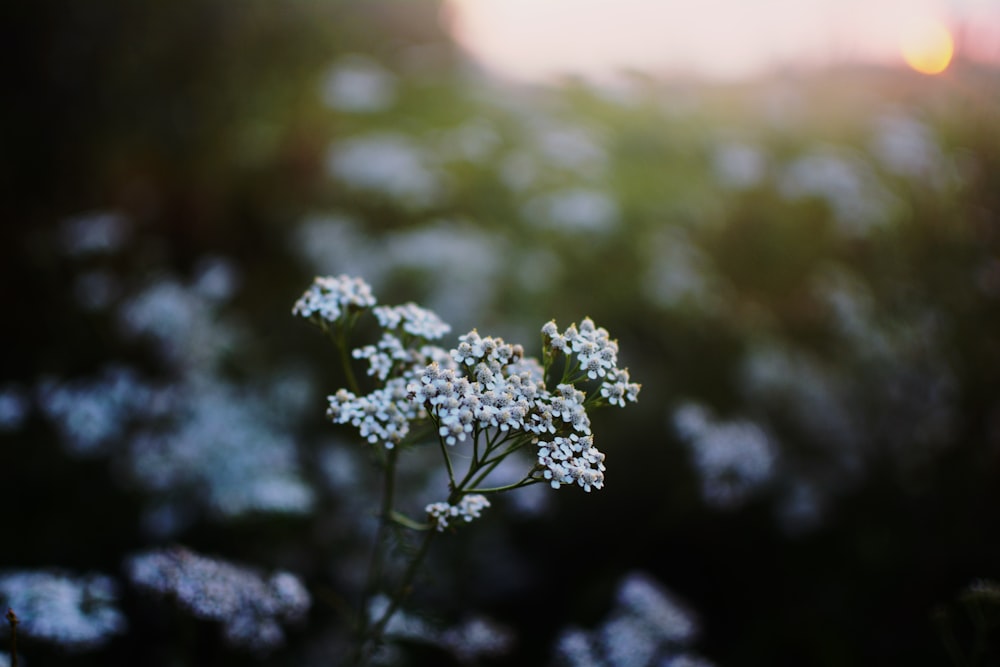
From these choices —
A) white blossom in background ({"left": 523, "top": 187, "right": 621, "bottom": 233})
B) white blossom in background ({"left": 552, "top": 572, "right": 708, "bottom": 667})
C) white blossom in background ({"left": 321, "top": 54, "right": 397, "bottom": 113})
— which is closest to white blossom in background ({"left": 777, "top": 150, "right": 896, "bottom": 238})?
white blossom in background ({"left": 523, "top": 187, "right": 621, "bottom": 233})

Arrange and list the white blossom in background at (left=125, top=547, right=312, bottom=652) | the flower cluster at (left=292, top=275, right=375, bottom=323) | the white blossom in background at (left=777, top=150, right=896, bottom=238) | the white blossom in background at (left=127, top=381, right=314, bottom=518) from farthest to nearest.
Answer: the white blossom in background at (left=777, top=150, right=896, bottom=238) → the white blossom in background at (left=127, top=381, right=314, bottom=518) → the white blossom in background at (left=125, top=547, right=312, bottom=652) → the flower cluster at (left=292, top=275, right=375, bottom=323)

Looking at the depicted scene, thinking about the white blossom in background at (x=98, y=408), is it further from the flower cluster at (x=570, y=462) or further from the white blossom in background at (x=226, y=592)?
the flower cluster at (x=570, y=462)

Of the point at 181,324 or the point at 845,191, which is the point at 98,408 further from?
the point at 845,191

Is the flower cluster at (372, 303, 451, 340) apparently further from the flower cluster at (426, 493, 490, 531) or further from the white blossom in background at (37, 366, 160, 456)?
the white blossom in background at (37, 366, 160, 456)

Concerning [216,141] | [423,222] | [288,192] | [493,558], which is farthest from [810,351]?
[216,141]

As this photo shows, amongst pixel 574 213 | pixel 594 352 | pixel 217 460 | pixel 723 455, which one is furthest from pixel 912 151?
pixel 217 460

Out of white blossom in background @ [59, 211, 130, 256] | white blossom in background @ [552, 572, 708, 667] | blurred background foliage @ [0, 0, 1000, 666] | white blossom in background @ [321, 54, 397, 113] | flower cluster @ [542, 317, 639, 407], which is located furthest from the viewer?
white blossom in background @ [321, 54, 397, 113]

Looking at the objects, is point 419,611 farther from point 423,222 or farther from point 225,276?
point 423,222
